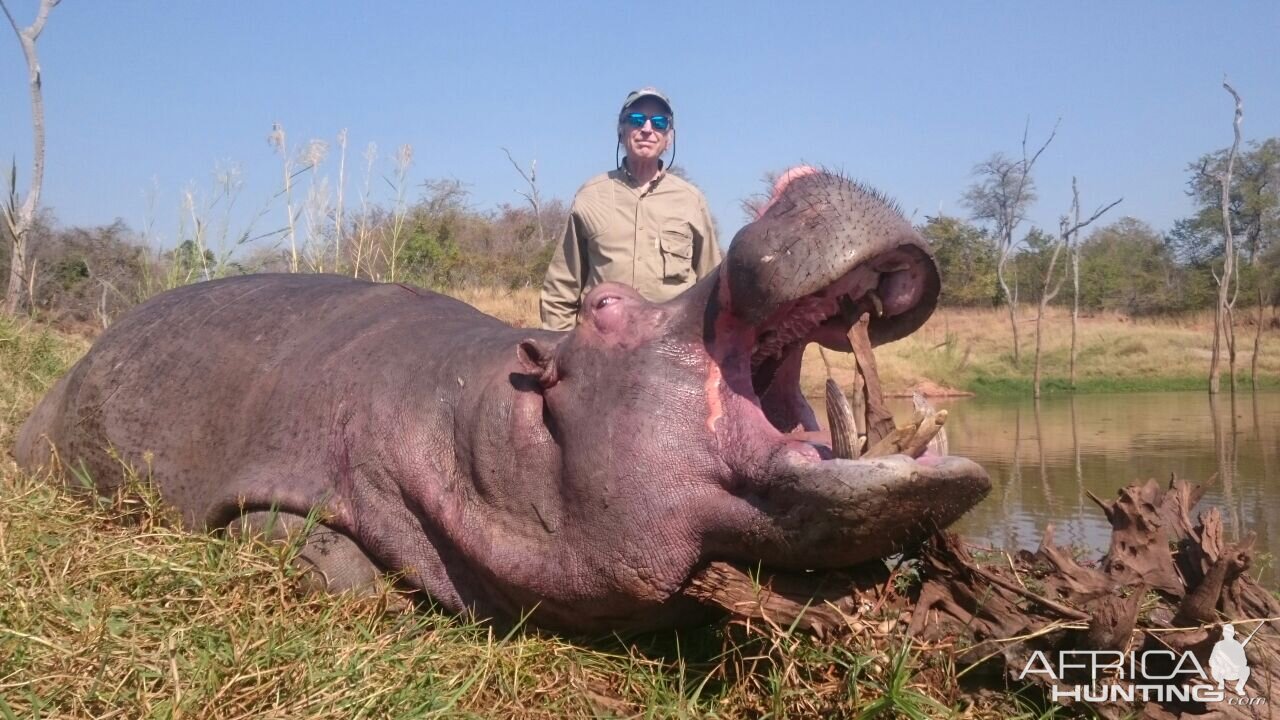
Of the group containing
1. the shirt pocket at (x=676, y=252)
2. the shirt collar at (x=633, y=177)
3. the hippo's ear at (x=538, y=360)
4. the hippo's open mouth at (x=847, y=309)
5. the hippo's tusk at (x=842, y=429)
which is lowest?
the hippo's tusk at (x=842, y=429)

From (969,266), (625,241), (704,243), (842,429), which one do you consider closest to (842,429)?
(842,429)

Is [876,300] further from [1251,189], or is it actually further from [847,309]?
[1251,189]

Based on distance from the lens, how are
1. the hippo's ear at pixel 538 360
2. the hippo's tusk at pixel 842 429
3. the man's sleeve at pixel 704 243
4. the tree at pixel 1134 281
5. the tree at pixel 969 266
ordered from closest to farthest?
the hippo's tusk at pixel 842 429
the hippo's ear at pixel 538 360
the man's sleeve at pixel 704 243
the tree at pixel 969 266
the tree at pixel 1134 281

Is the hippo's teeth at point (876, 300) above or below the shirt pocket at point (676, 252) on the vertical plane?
below

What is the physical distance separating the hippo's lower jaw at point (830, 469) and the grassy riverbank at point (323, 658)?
209mm

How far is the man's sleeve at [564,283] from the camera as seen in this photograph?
5.00 metres

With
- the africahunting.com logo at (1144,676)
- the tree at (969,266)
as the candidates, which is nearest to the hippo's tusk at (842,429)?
the africahunting.com logo at (1144,676)

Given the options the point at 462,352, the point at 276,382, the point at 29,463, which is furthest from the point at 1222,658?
the point at 29,463

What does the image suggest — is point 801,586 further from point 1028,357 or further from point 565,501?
point 1028,357

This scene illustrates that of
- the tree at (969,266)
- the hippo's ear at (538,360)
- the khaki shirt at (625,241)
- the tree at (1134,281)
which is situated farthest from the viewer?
the tree at (1134,281)

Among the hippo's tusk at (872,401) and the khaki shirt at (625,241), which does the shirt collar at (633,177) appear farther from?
the hippo's tusk at (872,401)

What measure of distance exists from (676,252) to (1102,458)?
981cm

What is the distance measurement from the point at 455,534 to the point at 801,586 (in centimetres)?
92

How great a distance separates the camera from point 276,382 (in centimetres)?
327
